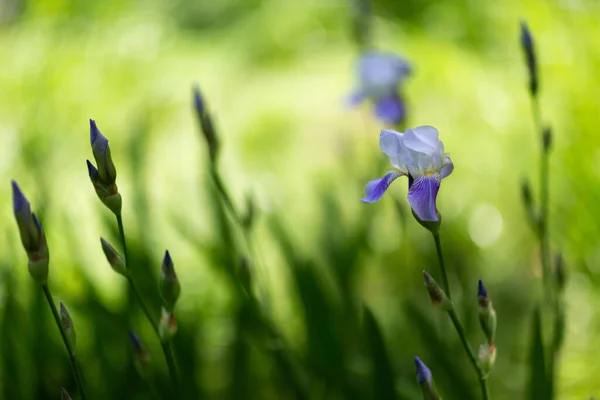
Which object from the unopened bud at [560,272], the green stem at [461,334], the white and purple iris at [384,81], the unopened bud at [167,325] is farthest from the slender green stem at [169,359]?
the white and purple iris at [384,81]

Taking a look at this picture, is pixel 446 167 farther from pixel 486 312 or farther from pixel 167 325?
pixel 167 325

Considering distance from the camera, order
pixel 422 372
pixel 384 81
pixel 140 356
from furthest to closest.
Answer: pixel 384 81 → pixel 140 356 → pixel 422 372

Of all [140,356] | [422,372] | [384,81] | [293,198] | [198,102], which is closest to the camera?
[422,372]

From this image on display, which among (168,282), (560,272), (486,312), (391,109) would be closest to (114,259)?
(168,282)

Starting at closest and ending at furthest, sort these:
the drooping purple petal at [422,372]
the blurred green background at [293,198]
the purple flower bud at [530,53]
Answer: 1. the drooping purple petal at [422,372]
2. the purple flower bud at [530,53]
3. the blurred green background at [293,198]

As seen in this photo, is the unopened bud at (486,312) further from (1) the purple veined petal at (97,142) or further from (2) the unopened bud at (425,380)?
(1) the purple veined petal at (97,142)

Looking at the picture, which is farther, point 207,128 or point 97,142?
point 207,128
